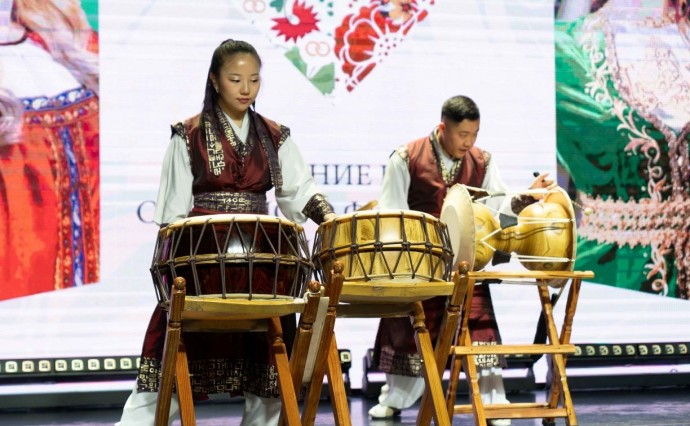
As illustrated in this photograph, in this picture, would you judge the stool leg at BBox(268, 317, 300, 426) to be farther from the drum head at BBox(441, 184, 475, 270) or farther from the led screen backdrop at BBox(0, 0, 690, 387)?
the led screen backdrop at BBox(0, 0, 690, 387)

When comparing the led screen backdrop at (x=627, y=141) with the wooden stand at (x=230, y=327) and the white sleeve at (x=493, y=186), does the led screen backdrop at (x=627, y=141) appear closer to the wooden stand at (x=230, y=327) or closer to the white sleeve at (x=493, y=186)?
the white sleeve at (x=493, y=186)

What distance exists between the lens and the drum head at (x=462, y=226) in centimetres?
404

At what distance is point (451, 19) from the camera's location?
5.82 meters

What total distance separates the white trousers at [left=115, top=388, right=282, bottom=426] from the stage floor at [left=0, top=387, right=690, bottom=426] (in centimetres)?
101

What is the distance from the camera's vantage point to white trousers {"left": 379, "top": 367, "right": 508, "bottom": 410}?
471 centimetres

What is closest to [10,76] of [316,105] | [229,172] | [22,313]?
[22,313]

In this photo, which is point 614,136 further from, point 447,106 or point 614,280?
point 447,106

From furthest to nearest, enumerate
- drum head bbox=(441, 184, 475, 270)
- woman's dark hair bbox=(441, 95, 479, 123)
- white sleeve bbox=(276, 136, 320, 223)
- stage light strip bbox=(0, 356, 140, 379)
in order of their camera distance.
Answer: stage light strip bbox=(0, 356, 140, 379)
woman's dark hair bbox=(441, 95, 479, 123)
drum head bbox=(441, 184, 475, 270)
white sleeve bbox=(276, 136, 320, 223)

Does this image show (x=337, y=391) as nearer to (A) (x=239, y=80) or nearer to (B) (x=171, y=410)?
(B) (x=171, y=410)

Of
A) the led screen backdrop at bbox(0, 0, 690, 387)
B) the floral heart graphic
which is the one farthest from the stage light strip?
the floral heart graphic

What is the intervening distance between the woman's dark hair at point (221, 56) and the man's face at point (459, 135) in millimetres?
1242

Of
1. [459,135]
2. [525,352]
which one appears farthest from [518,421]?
[459,135]

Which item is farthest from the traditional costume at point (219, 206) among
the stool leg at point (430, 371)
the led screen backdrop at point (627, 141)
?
the led screen backdrop at point (627, 141)

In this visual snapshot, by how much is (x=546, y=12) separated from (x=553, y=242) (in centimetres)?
213
